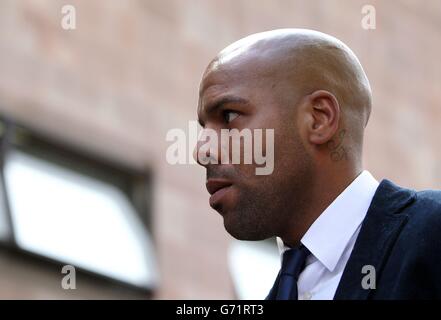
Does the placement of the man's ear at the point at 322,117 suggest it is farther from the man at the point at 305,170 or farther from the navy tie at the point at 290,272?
the navy tie at the point at 290,272

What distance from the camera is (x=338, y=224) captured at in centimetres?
532

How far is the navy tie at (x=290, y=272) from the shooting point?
17.4 feet

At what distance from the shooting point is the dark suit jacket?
16.0 feet

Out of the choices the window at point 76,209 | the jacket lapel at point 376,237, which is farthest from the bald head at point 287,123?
the window at point 76,209

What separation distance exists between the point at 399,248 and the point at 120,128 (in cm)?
1042

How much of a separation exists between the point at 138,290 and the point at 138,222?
0.94 meters

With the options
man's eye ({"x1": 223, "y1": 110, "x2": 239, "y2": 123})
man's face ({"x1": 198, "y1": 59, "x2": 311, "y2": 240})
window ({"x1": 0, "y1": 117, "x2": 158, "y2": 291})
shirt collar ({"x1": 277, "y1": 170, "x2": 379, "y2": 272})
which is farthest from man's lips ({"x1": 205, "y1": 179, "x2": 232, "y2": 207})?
window ({"x1": 0, "y1": 117, "x2": 158, "y2": 291})

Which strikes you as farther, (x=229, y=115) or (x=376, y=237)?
(x=229, y=115)

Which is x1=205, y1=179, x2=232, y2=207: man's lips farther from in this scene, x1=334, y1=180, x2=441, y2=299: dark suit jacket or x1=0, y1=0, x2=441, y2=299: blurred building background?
x1=0, y1=0, x2=441, y2=299: blurred building background

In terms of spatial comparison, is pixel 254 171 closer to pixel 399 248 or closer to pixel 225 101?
pixel 225 101

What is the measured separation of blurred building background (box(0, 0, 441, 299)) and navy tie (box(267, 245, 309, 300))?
8.41 m

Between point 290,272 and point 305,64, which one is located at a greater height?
point 305,64

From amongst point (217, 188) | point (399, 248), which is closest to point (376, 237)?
point (399, 248)

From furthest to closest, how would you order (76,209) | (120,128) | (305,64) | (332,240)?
(120,128), (76,209), (305,64), (332,240)
